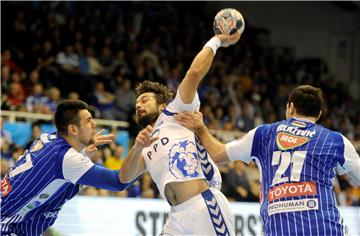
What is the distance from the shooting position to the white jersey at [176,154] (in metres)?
6.21

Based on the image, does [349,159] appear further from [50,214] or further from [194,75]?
[50,214]

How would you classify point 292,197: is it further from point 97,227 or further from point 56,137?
point 97,227

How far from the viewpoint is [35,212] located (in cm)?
677

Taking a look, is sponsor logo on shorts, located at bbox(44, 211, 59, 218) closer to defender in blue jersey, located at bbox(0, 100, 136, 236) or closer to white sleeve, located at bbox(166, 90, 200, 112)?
defender in blue jersey, located at bbox(0, 100, 136, 236)

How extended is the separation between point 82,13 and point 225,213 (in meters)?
13.3

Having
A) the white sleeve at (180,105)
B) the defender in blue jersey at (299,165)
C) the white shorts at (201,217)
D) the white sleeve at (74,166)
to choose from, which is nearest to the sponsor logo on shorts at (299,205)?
the defender in blue jersey at (299,165)

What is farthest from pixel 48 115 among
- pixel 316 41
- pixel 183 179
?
pixel 316 41

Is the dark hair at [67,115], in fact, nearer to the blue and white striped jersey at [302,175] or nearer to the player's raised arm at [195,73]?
the player's raised arm at [195,73]

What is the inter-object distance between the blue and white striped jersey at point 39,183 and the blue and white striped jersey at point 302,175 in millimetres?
1628

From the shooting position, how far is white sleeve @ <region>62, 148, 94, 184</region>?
655 centimetres

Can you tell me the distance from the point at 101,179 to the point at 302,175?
1.77m

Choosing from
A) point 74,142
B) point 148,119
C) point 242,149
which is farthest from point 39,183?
point 242,149

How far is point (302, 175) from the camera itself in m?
6.02

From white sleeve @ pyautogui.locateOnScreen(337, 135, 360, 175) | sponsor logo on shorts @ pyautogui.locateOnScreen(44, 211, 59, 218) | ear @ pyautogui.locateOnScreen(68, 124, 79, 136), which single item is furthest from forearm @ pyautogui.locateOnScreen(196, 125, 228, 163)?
sponsor logo on shorts @ pyautogui.locateOnScreen(44, 211, 59, 218)
